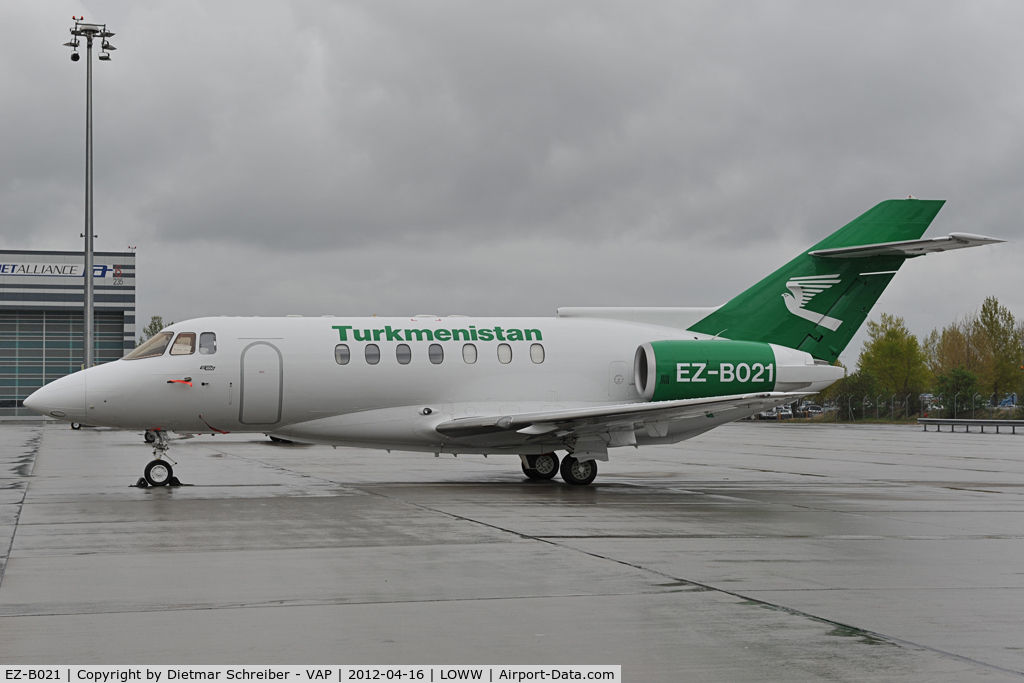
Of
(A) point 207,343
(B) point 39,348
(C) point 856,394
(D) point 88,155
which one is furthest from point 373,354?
(B) point 39,348

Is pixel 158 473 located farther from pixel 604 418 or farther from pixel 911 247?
pixel 911 247

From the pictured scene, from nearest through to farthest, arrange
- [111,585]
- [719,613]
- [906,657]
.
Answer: [906,657], [719,613], [111,585]

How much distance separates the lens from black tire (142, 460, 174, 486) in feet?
58.9

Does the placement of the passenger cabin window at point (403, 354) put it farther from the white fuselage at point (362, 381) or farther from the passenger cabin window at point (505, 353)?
the passenger cabin window at point (505, 353)

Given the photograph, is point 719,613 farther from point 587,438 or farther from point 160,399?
point 160,399

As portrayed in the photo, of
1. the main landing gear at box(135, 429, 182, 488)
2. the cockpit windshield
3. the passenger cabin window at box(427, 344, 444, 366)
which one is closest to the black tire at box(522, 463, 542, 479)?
the passenger cabin window at box(427, 344, 444, 366)

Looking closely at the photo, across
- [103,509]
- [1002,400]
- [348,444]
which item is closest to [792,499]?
[348,444]

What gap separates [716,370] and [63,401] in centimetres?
1226

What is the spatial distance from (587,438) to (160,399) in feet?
26.0

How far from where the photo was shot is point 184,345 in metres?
18.2

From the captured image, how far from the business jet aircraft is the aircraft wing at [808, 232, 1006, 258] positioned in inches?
1.8

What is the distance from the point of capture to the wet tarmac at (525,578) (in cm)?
638

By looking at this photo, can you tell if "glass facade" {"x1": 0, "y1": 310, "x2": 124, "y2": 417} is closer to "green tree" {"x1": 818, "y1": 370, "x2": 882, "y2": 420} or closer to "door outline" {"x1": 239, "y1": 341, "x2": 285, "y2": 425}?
"green tree" {"x1": 818, "y1": 370, "x2": 882, "y2": 420}

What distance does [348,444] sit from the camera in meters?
19.3
